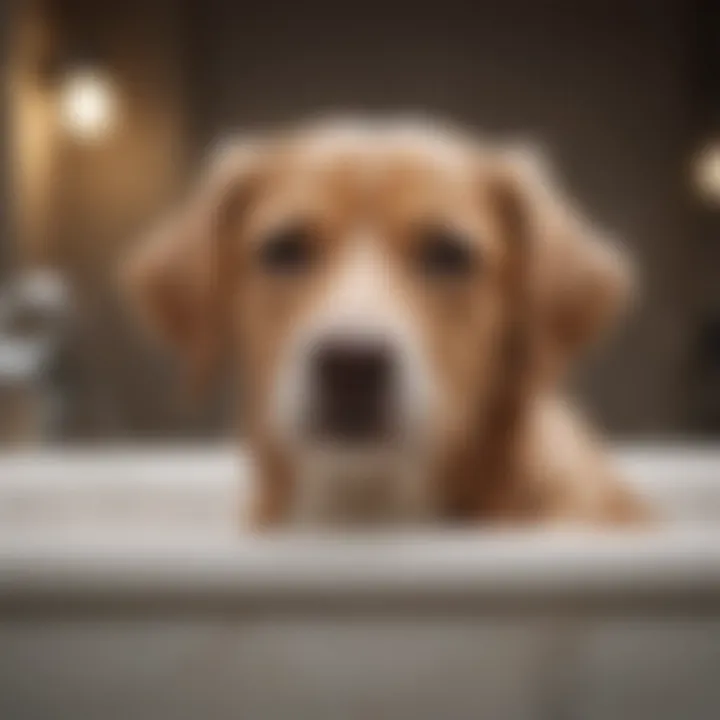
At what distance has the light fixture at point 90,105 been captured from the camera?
Answer: 1.06m

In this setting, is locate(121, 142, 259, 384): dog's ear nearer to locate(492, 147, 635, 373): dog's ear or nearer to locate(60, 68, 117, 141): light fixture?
locate(60, 68, 117, 141): light fixture

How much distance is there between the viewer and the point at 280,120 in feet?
3.41

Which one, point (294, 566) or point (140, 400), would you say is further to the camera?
point (140, 400)

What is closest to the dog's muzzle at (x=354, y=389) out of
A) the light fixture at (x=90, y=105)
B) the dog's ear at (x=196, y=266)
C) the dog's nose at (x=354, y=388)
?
the dog's nose at (x=354, y=388)

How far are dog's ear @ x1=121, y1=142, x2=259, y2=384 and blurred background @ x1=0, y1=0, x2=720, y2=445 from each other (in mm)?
20

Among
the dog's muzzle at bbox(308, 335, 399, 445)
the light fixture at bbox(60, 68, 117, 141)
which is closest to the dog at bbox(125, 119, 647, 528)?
the dog's muzzle at bbox(308, 335, 399, 445)

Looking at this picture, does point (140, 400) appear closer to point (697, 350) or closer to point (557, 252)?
point (557, 252)

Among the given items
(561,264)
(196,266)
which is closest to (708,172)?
(561,264)

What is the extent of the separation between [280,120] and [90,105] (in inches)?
7.1

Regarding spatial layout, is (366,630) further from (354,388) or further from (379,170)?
(379,170)

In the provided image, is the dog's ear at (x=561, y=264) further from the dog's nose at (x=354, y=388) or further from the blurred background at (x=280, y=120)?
the dog's nose at (x=354, y=388)

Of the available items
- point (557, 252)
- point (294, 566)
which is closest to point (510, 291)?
point (557, 252)

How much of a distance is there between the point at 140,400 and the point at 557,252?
404 mm

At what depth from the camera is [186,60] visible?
1048mm
